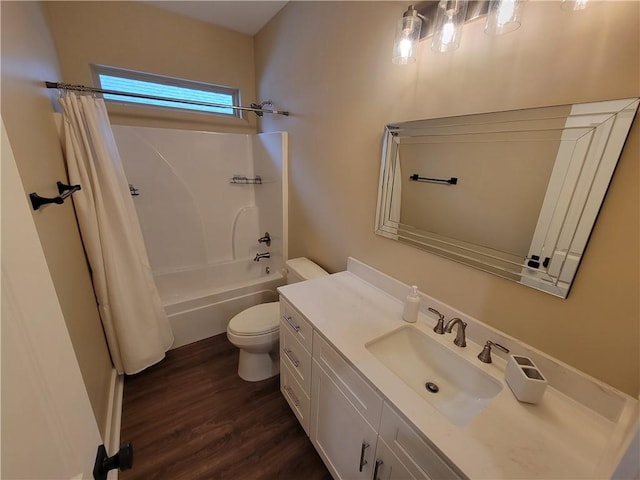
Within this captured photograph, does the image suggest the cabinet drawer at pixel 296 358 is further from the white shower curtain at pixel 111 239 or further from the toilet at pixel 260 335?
the white shower curtain at pixel 111 239

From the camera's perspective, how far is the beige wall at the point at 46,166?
2.95 feet

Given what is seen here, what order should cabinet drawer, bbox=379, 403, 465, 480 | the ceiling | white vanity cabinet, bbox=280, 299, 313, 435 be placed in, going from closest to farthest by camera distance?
cabinet drawer, bbox=379, 403, 465, 480 → white vanity cabinet, bbox=280, 299, 313, 435 → the ceiling

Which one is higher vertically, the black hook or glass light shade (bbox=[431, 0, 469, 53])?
glass light shade (bbox=[431, 0, 469, 53])

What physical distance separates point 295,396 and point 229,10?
2819mm

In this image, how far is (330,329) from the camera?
1142 millimetres

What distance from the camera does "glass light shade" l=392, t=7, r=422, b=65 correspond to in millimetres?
1068

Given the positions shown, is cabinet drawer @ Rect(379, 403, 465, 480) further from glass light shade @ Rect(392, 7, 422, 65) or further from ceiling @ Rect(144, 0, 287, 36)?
ceiling @ Rect(144, 0, 287, 36)

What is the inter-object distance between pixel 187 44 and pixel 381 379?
2895mm

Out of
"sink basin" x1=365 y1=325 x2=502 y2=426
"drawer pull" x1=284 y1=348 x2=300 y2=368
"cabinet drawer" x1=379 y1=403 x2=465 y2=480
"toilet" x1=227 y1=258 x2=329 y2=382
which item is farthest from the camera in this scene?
"toilet" x1=227 y1=258 x2=329 y2=382

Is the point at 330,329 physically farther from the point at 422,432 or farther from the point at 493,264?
the point at 493,264

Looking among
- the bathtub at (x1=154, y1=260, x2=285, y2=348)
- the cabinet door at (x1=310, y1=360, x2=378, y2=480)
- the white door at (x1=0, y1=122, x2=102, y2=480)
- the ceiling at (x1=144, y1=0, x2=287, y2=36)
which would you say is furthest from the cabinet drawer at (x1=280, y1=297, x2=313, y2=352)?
the ceiling at (x1=144, y1=0, x2=287, y2=36)

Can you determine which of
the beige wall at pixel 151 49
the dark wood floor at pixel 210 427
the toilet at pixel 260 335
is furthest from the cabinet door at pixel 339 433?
the beige wall at pixel 151 49

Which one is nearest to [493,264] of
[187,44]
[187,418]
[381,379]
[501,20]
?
[381,379]

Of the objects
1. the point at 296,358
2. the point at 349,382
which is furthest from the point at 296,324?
the point at 349,382
